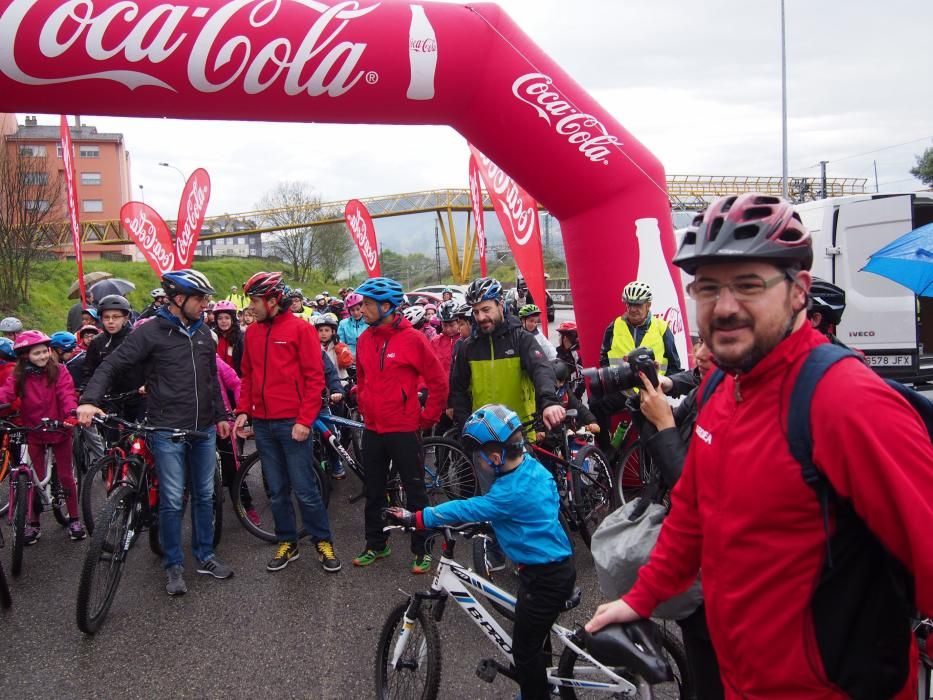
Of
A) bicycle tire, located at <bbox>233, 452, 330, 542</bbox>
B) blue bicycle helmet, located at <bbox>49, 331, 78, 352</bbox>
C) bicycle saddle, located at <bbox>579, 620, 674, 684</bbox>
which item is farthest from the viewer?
blue bicycle helmet, located at <bbox>49, 331, 78, 352</bbox>

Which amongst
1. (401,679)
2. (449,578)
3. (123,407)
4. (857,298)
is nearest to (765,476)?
(449,578)

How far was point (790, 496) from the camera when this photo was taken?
51.2 inches

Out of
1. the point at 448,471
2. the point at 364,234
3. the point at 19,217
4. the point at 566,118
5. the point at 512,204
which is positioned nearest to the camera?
the point at 566,118

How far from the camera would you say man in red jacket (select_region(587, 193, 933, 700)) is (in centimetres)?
118

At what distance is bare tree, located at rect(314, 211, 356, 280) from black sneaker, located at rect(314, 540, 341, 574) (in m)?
38.1

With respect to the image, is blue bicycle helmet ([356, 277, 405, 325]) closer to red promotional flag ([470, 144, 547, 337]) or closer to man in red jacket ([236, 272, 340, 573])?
man in red jacket ([236, 272, 340, 573])

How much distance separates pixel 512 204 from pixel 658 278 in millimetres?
2221

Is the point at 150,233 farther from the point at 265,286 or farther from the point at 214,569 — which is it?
the point at 214,569

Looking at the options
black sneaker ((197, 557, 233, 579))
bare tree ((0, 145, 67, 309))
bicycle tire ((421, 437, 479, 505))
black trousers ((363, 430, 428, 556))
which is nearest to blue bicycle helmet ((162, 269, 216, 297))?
black trousers ((363, 430, 428, 556))

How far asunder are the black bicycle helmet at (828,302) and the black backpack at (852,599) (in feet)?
5.60

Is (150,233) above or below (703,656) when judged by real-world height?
above

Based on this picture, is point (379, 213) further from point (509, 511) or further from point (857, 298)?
point (509, 511)

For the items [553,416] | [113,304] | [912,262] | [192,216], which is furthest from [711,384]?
[192,216]

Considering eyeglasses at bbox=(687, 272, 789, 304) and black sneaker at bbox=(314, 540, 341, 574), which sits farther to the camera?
black sneaker at bbox=(314, 540, 341, 574)
